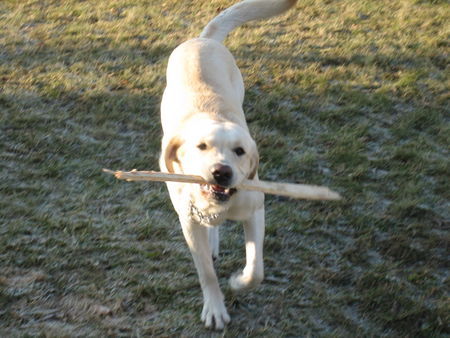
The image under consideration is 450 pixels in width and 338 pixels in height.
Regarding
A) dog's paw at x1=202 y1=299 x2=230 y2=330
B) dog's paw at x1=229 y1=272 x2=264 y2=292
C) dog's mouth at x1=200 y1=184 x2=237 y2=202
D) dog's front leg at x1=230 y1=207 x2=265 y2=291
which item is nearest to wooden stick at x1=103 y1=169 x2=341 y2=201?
dog's mouth at x1=200 y1=184 x2=237 y2=202

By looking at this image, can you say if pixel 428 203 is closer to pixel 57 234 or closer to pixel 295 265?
pixel 295 265

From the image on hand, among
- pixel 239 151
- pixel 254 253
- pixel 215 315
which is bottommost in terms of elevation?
pixel 215 315

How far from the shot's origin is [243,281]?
3932mm

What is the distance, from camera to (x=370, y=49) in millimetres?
6996

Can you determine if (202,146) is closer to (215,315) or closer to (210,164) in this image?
(210,164)

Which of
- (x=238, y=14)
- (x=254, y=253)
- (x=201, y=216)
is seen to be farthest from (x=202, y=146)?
(x=238, y=14)

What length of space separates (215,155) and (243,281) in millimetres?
747

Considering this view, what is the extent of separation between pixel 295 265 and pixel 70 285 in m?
1.23

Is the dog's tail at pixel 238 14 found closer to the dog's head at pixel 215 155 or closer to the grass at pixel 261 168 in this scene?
the grass at pixel 261 168

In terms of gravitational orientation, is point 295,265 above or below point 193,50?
below

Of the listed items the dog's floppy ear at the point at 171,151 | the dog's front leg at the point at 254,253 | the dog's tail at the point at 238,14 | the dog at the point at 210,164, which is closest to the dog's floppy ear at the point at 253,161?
the dog at the point at 210,164

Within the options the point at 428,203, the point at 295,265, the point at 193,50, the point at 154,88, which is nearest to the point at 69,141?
the point at 154,88

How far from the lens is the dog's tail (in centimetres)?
540

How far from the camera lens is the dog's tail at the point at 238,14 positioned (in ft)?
17.7
